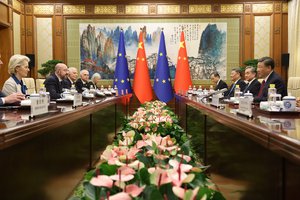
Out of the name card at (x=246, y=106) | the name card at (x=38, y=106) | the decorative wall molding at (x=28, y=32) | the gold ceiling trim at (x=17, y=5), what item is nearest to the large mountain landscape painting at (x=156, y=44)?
the decorative wall molding at (x=28, y=32)

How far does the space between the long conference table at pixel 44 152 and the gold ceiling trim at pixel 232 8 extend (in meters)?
7.17

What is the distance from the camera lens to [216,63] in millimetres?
10094

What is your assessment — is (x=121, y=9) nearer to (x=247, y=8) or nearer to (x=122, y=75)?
(x=122, y=75)

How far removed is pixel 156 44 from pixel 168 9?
1.02 meters

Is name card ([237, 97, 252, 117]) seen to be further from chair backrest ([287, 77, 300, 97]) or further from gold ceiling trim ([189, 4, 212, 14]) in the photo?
gold ceiling trim ([189, 4, 212, 14])

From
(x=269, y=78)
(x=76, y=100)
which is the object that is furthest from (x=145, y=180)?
(x=269, y=78)

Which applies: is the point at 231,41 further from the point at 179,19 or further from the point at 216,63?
the point at 179,19

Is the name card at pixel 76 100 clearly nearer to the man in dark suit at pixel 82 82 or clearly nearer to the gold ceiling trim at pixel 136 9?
the man in dark suit at pixel 82 82

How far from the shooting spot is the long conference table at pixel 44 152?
1488mm

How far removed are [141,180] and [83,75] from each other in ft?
23.8

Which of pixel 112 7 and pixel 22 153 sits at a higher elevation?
pixel 112 7

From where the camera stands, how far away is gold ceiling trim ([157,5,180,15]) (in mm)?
10000

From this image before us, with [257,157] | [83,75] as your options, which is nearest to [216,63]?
[83,75]

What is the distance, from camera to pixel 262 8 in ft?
32.4
